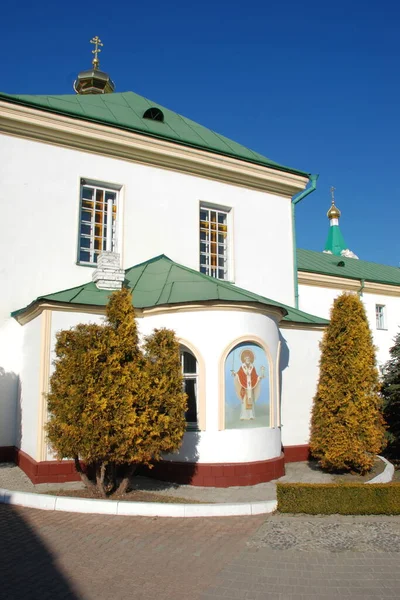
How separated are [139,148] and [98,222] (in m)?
2.22

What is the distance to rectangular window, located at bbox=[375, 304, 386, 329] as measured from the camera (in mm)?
23661

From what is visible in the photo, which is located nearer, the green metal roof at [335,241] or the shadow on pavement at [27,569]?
the shadow on pavement at [27,569]

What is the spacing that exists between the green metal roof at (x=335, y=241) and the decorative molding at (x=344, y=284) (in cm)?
1812

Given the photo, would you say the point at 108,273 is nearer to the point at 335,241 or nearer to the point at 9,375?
the point at 9,375

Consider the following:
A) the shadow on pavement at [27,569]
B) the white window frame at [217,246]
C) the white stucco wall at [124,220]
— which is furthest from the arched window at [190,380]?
the white window frame at [217,246]

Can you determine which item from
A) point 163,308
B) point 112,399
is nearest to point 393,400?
point 163,308

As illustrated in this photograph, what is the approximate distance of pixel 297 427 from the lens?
12867mm

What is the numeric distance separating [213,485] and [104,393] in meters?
3.16

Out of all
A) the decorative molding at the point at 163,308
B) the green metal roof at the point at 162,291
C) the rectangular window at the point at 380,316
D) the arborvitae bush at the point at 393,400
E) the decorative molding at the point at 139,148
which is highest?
the decorative molding at the point at 139,148

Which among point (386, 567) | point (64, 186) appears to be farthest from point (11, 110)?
point (386, 567)

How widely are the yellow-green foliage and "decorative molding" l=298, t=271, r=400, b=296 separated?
9.60 m

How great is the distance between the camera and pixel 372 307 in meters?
23.5

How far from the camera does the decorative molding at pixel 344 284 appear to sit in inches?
836

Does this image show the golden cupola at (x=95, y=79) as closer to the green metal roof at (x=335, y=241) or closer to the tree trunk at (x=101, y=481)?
the tree trunk at (x=101, y=481)
